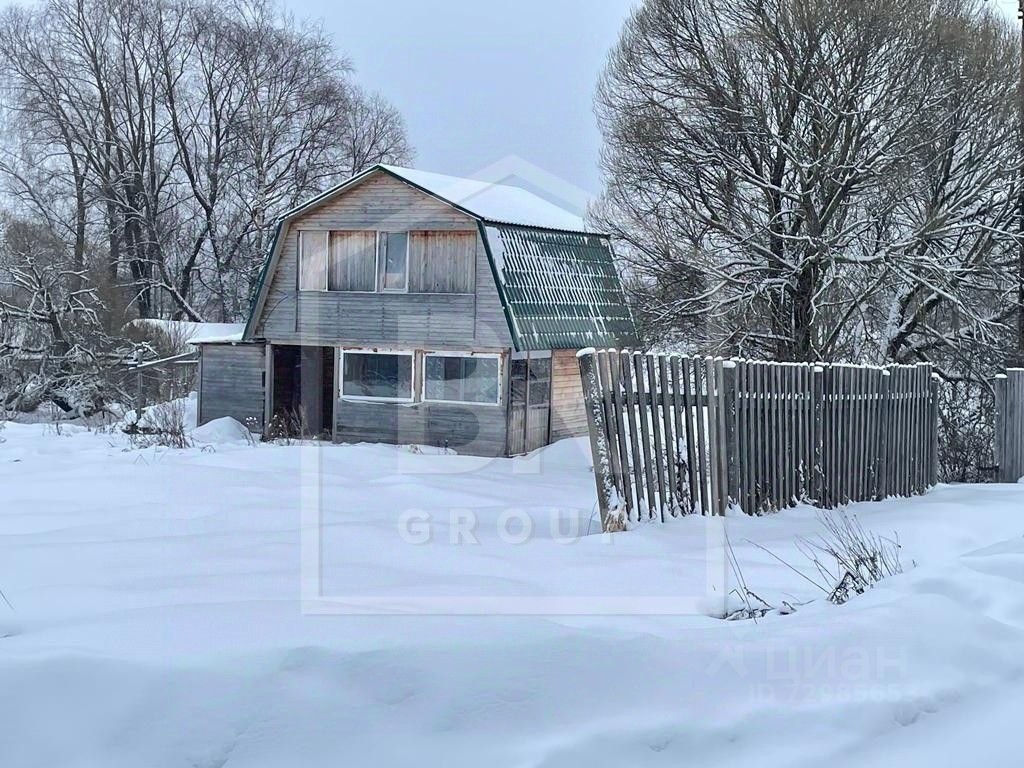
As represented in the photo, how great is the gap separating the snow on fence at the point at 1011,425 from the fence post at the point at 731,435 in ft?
19.8

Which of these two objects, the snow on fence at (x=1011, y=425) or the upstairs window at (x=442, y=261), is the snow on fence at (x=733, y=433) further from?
the upstairs window at (x=442, y=261)

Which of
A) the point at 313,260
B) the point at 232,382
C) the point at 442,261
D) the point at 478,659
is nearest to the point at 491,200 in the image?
the point at 442,261

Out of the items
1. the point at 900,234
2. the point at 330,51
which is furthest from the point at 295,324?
the point at 330,51

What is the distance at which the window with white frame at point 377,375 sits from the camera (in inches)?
824

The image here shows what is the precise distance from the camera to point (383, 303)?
2088 cm

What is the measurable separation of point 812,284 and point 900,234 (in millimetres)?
1800

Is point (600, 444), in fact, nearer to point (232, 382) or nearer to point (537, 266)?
point (537, 266)

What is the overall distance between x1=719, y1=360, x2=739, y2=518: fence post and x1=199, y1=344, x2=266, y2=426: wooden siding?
15072 millimetres

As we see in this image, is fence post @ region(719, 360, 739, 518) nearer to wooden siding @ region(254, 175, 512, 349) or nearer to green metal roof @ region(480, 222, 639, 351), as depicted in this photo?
green metal roof @ region(480, 222, 639, 351)

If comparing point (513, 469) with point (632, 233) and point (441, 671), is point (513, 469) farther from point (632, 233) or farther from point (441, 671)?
point (441, 671)

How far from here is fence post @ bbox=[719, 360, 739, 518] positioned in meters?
9.30

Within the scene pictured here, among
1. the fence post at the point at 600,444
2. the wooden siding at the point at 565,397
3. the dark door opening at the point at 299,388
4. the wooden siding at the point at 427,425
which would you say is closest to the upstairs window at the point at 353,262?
the dark door opening at the point at 299,388

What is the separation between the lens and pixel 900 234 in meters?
18.3

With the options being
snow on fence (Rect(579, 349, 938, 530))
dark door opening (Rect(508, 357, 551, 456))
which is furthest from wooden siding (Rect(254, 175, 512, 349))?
snow on fence (Rect(579, 349, 938, 530))
